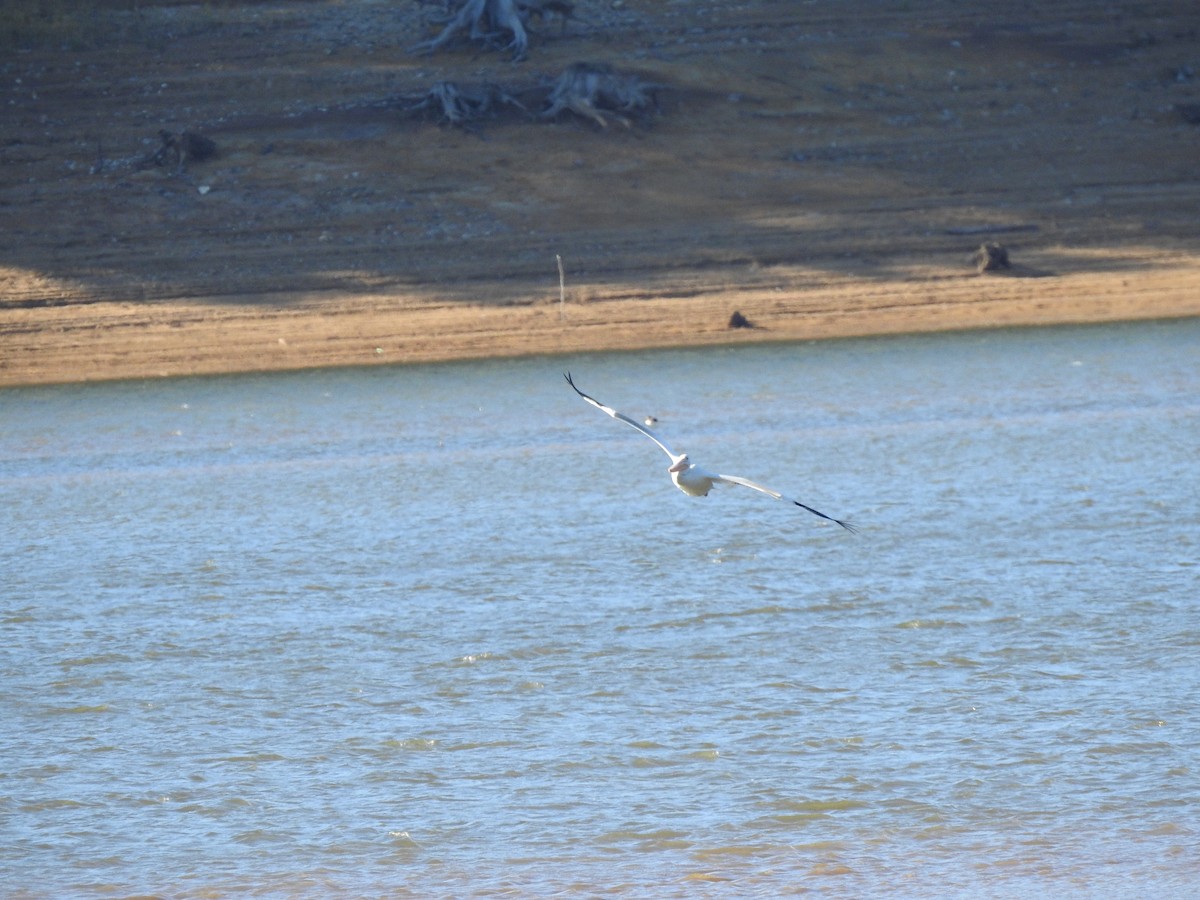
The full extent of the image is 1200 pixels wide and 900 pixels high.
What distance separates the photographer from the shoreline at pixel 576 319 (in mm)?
20750

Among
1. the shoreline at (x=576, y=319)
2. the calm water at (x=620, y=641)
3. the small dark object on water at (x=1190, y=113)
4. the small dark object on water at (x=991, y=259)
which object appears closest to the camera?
the calm water at (x=620, y=641)

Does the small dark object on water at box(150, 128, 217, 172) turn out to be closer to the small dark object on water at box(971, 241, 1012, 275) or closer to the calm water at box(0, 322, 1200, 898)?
the calm water at box(0, 322, 1200, 898)

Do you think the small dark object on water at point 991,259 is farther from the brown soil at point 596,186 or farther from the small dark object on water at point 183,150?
the small dark object on water at point 183,150

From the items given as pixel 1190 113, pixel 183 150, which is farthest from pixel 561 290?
pixel 1190 113

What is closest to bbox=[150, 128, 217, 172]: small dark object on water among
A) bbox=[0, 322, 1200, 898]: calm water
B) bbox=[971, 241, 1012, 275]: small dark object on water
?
bbox=[0, 322, 1200, 898]: calm water

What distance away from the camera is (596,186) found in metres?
24.5

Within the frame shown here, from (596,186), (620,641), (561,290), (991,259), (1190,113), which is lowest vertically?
(620,641)

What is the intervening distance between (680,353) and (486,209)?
496 centimetres

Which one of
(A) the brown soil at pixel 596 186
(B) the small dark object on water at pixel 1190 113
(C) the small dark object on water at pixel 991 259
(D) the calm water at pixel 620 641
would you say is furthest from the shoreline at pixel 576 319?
(B) the small dark object on water at pixel 1190 113

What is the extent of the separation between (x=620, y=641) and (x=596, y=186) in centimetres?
1422

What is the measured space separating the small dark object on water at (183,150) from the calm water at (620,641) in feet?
24.0

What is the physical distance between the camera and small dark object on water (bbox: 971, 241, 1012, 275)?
70.8 ft

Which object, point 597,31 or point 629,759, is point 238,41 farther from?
point 629,759

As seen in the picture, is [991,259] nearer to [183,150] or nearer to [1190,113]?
[1190,113]
